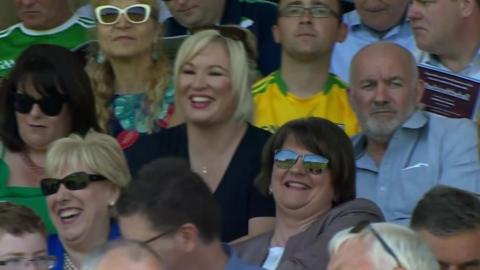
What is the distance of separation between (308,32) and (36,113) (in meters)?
1.36

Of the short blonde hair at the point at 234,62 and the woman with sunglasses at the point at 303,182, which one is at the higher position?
the short blonde hair at the point at 234,62

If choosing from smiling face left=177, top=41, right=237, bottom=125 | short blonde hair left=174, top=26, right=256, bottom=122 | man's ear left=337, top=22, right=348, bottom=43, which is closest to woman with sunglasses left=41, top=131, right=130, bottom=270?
smiling face left=177, top=41, right=237, bottom=125

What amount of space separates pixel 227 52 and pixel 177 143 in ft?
1.45

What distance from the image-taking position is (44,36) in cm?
753

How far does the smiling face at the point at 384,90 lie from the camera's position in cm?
613

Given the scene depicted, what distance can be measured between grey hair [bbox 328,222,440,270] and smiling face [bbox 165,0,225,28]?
3121 mm

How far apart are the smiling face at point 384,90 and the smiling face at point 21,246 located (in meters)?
1.62

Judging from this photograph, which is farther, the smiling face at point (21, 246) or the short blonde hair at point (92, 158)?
the short blonde hair at point (92, 158)

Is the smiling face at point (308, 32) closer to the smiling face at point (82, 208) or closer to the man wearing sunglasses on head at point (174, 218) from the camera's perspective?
the smiling face at point (82, 208)

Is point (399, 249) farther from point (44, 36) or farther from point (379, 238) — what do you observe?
point (44, 36)

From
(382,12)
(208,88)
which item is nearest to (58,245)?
(208,88)

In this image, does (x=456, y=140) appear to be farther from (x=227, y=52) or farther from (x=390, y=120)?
(x=227, y=52)

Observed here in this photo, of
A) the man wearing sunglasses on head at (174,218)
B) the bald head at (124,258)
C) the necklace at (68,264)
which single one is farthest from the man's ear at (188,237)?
the necklace at (68,264)

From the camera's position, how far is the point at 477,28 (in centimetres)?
663
